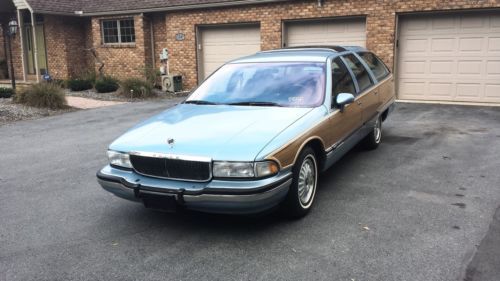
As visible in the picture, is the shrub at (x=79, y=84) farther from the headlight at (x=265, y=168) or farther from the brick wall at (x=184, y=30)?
the headlight at (x=265, y=168)

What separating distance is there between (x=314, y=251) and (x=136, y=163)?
1.78m

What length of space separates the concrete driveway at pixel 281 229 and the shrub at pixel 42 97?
6089 millimetres

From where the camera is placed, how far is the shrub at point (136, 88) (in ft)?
50.0

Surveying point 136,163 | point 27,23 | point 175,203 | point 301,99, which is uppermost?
point 27,23

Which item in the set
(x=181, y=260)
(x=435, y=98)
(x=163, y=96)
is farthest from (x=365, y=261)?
(x=163, y=96)

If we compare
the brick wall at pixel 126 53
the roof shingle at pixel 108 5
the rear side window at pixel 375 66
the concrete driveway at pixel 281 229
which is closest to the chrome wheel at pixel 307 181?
the concrete driveway at pixel 281 229

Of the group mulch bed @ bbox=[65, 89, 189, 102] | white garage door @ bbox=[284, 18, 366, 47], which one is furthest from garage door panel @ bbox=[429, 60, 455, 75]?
mulch bed @ bbox=[65, 89, 189, 102]

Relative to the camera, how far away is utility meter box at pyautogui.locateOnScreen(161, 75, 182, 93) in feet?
52.8

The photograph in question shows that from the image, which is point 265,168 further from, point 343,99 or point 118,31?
point 118,31

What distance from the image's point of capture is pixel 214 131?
437 centimetres

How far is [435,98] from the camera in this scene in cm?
1251

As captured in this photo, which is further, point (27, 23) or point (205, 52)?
point (27, 23)

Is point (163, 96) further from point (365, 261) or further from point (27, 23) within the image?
point (365, 261)

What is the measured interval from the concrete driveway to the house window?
37.8 feet
